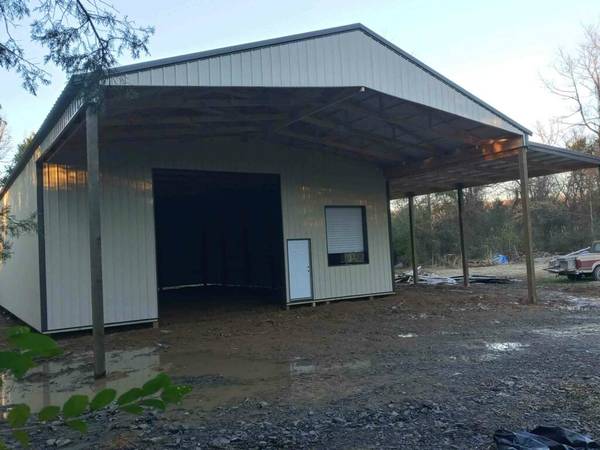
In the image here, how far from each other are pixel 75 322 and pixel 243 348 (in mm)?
3824

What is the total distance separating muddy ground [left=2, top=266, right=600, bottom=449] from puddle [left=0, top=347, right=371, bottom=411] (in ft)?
0.08

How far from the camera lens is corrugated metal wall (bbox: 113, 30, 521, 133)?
7.93 m

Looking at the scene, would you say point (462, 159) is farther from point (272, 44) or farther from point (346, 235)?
point (272, 44)

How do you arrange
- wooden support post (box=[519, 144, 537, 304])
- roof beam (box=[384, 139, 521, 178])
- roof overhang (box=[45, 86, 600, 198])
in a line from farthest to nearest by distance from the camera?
roof beam (box=[384, 139, 521, 178]), wooden support post (box=[519, 144, 537, 304]), roof overhang (box=[45, 86, 600, 198])

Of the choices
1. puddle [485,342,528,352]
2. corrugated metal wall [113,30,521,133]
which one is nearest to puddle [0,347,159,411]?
corrugated metal wall [113,30,521,133]

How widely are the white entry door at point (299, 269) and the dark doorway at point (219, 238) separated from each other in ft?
0.98

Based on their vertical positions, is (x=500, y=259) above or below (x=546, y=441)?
above

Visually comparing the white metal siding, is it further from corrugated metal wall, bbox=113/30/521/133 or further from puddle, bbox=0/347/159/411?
corrugated metal wall, bbox=113/30/521/133

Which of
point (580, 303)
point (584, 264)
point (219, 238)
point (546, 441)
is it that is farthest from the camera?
point (219, 238)

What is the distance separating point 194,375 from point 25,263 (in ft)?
23.8

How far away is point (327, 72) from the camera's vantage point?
30.4 ft

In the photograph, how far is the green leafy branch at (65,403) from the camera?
1140mm

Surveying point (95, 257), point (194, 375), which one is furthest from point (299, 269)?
point (95, 257)

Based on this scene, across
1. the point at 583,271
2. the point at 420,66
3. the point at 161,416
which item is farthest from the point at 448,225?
the point at 161,416
